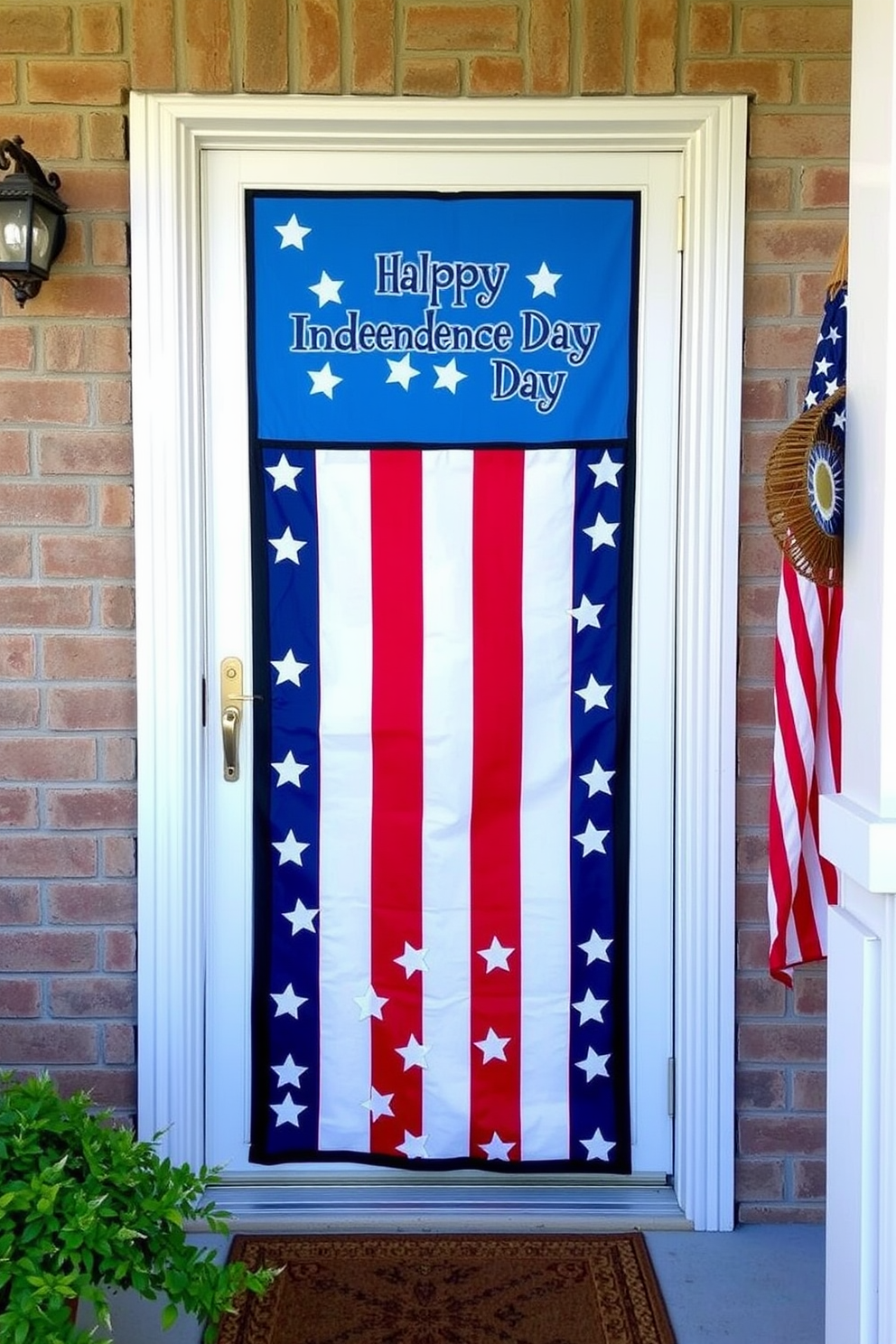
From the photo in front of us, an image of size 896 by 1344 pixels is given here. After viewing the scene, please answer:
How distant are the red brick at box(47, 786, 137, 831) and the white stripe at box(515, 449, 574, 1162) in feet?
2.82

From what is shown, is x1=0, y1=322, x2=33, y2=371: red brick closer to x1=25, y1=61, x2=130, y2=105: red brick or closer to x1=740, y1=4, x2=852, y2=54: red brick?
x1=25, y1=61, x2=130, y2=105: red brick

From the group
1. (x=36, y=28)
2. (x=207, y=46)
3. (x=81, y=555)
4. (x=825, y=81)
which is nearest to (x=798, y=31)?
(x=825, y=81)

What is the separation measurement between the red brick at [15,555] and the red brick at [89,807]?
18.2 inches

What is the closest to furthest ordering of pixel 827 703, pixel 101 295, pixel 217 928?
1. pixel 827 703
2. pixel 101 295
3. pixel 217 928

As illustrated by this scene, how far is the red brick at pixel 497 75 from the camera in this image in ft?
7.99

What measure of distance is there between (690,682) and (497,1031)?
0.88 metres

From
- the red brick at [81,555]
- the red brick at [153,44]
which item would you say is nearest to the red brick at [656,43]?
the red brick at [153,44]

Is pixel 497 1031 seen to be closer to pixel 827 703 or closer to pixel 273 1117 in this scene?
pixel 273 1117

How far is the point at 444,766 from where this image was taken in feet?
8.63

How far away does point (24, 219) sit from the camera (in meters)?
2.30

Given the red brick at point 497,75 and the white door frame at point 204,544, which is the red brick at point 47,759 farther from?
the red brick at point 497,75

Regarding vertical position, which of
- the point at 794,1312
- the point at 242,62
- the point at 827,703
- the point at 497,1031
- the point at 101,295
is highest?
the point at 242,62

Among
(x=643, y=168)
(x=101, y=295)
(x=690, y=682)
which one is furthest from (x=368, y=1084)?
(x=643, y=168)

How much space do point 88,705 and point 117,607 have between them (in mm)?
217
